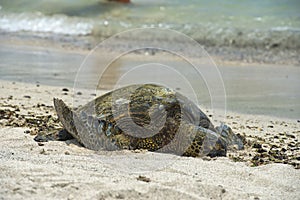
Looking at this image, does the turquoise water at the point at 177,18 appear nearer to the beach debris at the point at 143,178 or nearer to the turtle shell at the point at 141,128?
the turtle shell at the point at 141,128

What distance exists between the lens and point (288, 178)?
4043mm

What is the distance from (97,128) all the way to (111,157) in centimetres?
35

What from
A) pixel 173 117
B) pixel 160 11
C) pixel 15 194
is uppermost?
pixel 160 11

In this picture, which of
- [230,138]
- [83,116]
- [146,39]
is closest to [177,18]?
[146,39]

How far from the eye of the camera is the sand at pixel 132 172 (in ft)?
11.1

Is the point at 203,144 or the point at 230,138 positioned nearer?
the point at 203,144

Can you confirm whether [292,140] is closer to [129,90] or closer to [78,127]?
[129,90]

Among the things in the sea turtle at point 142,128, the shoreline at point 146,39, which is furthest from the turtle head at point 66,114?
the shoreline at point 146,39

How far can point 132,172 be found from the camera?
391cm

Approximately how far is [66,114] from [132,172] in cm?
96

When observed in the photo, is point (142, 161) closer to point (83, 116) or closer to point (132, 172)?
point (132, 172)

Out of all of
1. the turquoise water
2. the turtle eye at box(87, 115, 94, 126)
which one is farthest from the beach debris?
the turquoise water

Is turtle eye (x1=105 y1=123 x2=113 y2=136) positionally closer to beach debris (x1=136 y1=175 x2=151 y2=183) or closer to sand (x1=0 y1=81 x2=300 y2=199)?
sand (x1=0 y1=81 x2=300 y2=199)

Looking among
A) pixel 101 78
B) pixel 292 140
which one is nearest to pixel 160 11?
pixel 101 78
